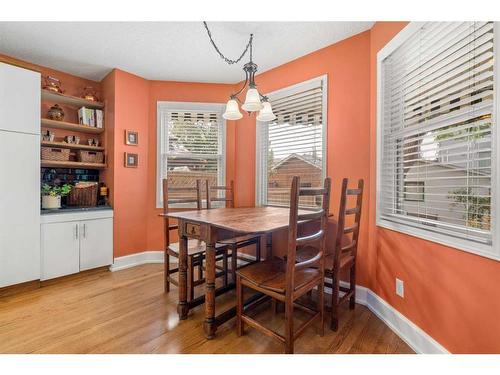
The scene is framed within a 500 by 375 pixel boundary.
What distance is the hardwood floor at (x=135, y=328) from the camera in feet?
4.88

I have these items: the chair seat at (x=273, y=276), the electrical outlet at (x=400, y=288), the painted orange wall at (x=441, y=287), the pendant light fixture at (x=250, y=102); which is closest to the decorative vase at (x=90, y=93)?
the pendant light fixture at (x=250, y=102)

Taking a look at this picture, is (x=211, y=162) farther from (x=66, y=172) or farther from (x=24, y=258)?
(x=24, y=258)

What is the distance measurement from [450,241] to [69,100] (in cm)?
397

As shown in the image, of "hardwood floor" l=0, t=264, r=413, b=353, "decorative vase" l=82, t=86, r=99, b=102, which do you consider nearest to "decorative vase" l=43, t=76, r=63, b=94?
"decorative vase" l=82, t=86, r=99, b=102

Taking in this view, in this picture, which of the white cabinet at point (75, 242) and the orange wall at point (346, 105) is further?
the white cabinet at point (75, 242)

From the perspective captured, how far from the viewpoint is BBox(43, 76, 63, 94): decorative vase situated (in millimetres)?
2645

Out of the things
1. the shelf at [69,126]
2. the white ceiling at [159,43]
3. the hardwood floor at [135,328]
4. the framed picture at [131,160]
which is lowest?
the hardwood floor at [135,328]

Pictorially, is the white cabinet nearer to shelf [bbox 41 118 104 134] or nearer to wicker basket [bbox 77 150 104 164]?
wicker basket [bbox 77 150 104 164]

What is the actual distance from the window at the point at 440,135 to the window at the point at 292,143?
2.09 feet

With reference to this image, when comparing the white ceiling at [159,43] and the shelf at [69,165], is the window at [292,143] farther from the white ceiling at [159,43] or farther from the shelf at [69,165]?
the shelf at [69,165]

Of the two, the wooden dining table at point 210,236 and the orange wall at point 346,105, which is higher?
the orange wall at point 346,105
